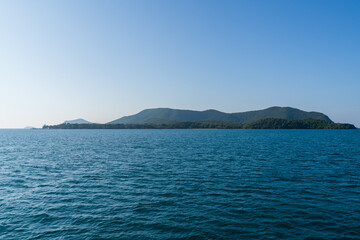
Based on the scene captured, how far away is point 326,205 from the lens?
2381cm

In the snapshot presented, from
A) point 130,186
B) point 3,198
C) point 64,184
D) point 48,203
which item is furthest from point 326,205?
point 3,198

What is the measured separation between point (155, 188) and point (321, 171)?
105 feet

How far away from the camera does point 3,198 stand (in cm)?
2742

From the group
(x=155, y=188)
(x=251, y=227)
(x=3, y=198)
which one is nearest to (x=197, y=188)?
(x=155, y=188)

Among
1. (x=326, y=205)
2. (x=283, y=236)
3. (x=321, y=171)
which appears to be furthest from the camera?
(x=321, y=171)

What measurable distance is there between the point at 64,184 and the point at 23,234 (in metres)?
15.8

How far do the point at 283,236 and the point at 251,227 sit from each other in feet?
8.50

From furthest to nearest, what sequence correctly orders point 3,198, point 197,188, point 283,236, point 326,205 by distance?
1. point 197,188
2. point 3,198
3. point 326,205
4. point 283,236

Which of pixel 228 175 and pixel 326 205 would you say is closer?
pixel 326 205

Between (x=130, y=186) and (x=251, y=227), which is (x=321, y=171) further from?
(x=130, y=186)

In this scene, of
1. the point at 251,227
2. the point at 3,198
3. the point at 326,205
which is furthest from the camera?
the point at 3,198

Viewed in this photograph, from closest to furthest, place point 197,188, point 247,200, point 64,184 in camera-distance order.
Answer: point 247,200
point 197,188
point 64,184

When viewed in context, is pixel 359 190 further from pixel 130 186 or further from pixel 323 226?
pixel 130 186

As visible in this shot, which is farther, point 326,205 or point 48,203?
→ point 48,203
